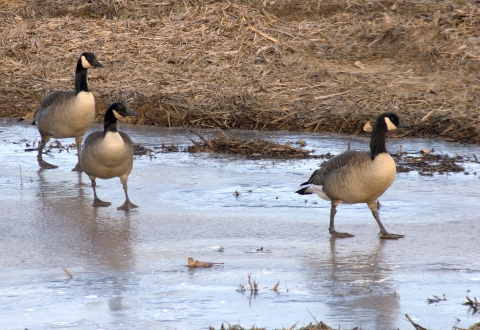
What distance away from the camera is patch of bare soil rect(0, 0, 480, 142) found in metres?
11.8

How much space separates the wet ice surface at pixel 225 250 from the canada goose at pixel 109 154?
1.02 feet

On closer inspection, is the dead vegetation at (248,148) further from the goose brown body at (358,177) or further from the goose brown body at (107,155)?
the goose brown body at (358,177)

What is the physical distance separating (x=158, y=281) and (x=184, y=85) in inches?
314

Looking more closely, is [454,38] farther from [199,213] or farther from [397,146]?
[199,213]

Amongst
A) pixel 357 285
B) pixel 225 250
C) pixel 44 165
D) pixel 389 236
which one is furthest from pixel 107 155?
pixel 357 285

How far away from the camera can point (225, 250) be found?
623cm

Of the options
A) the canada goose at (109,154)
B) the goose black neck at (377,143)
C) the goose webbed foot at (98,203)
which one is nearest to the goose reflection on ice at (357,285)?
the goose black neck at (377,143)

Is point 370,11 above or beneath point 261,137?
above

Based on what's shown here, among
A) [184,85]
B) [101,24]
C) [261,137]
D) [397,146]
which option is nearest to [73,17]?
[101,24]

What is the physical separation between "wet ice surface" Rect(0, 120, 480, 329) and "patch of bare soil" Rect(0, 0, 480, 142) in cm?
213

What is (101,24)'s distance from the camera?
16.3 metres

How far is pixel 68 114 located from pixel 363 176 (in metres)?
4.53

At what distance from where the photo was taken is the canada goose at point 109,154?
7.75 m

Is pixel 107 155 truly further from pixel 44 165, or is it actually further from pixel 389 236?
pixel 389 236
